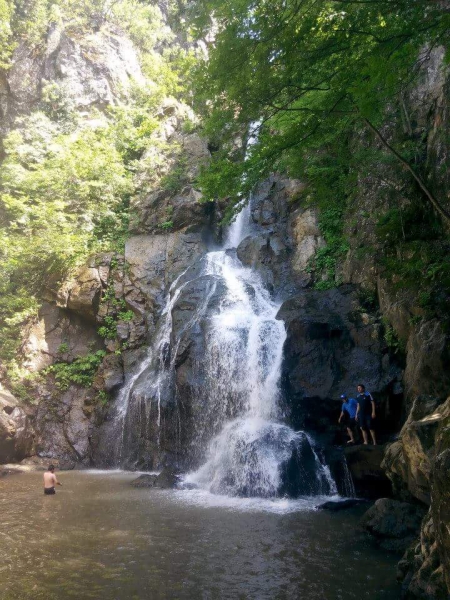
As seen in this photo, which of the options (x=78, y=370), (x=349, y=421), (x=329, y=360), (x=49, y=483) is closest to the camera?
(x=49, y=483)

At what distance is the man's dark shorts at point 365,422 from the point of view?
416 inches

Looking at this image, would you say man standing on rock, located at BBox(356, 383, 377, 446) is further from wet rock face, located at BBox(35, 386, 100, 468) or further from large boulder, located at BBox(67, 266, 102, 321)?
large boulder, located at BBox(67, 266, 102, 321)

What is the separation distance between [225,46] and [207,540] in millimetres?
7373

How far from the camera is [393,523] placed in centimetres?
705

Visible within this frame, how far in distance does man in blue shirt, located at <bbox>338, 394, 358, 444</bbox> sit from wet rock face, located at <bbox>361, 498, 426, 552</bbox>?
3.40 metres

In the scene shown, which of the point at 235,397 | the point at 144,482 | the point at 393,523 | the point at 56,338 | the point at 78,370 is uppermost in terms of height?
the point at 56,338

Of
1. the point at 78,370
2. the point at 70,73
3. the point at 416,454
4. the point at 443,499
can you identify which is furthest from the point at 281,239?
the point at 70,73

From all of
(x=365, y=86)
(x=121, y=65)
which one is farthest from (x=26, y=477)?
(x=121, y=65)

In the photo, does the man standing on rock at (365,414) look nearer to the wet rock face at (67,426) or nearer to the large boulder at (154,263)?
the large boulder at (154,263)

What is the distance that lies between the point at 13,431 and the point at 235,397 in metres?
7.84

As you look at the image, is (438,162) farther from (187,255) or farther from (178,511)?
(187,255)

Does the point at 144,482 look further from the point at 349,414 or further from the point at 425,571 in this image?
the point at 425,571

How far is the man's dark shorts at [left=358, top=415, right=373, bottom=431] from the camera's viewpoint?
10.6 metres

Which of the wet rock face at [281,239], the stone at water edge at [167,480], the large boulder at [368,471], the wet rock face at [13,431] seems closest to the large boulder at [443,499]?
the large boulder at [368,471]
